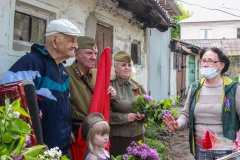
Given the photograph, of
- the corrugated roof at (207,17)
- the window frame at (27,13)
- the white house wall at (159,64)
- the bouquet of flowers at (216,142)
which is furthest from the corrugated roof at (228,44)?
the bouquet of flowers at (216,142)

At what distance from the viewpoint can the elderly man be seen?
2511mm

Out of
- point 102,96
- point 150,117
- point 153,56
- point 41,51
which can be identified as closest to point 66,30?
point 41,51

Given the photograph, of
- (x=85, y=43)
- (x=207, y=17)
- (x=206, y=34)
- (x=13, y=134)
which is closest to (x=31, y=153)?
(x=13, y=134)

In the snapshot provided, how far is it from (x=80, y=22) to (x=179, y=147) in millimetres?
4348

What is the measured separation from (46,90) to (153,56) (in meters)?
9.59

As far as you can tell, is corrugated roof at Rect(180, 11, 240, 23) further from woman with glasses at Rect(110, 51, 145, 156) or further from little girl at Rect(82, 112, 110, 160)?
little girl at Rect(82, 112, 110, 160)

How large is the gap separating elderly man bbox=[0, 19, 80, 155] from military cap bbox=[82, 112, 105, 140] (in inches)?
6.9

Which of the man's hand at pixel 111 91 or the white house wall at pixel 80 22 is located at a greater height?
the white house wall at pixel 80 22

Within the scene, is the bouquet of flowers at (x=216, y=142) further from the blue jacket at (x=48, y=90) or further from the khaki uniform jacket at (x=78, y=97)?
the blue jacket at (x=48, y=90)

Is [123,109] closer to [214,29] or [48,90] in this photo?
[48,90]

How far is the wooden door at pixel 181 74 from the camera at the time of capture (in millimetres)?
17219

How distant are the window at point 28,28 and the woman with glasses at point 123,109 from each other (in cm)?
100

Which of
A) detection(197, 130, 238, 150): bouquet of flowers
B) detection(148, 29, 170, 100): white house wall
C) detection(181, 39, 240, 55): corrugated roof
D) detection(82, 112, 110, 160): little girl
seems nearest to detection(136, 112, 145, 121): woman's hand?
A: detection(82, 112, 110, 160): little girl

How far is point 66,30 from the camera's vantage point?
274 centimetres
